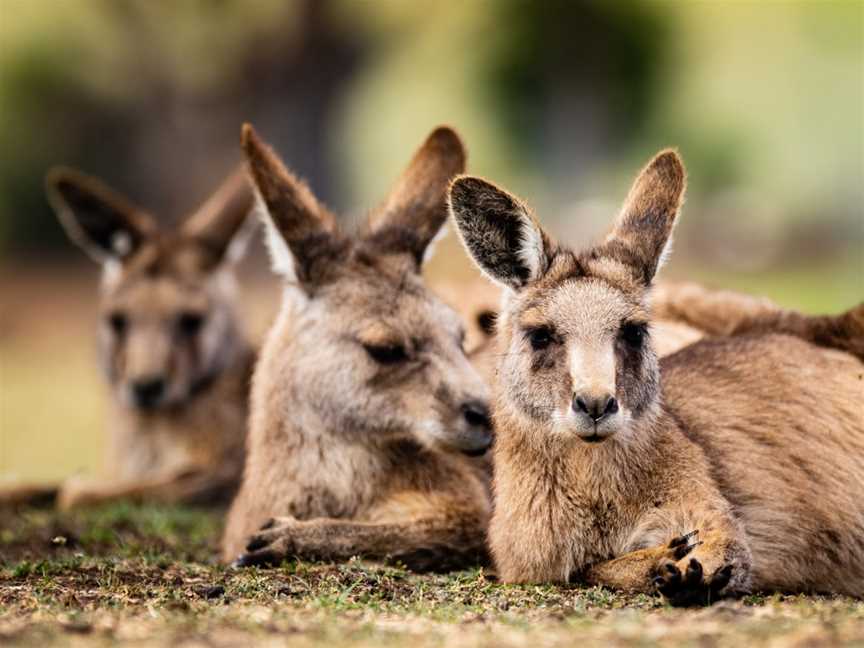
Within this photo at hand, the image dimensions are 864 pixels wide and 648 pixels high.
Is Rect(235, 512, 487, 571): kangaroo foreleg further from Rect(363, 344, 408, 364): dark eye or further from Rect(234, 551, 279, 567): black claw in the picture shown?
Rect(363, 344, 408, 364): dark eye

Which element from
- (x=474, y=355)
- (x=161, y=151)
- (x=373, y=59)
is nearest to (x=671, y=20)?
(x=373, y=59)

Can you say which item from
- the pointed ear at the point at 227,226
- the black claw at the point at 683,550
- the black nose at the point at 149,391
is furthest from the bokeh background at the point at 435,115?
the black claw at the point at 683,550

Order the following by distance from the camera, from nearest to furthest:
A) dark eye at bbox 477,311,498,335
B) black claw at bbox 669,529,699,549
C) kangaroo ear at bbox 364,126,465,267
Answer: black claw at bbox 669,529,699,549, kangaroo ear at bbox 364,126,465,267, dark eye at bbox 477,311,498,335

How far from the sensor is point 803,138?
36.4 meters

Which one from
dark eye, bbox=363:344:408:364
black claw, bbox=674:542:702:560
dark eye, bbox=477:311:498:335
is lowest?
black claw, bbox=674:542:702:560

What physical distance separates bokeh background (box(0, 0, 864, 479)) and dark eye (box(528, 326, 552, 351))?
37.9 feet

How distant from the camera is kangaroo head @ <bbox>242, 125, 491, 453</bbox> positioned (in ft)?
23.4

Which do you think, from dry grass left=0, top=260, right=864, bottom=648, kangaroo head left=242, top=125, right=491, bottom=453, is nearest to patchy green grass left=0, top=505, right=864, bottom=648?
dry grass left=0, top=260, right=864, bottom=648

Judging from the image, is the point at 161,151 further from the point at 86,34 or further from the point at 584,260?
the point at 584,260

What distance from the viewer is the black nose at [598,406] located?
18.3 feet

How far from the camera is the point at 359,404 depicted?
24.0ft

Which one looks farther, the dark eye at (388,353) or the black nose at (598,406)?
the dark eye at (388,353)

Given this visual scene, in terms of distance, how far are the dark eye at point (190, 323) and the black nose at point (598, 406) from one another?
543 cm

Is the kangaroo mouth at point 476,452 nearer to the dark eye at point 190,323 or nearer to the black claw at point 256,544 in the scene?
the black claw at point 256,544
